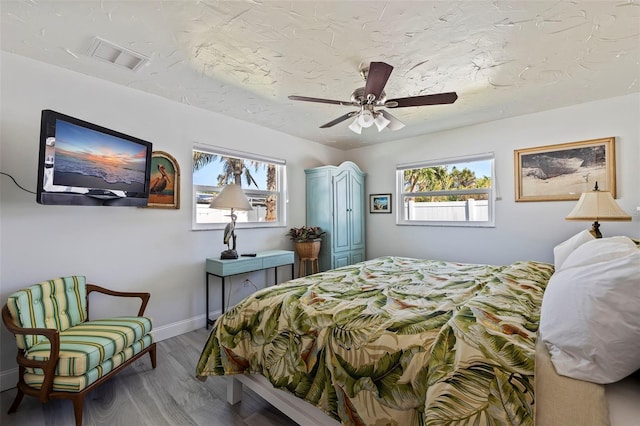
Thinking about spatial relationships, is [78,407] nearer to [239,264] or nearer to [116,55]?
[239,264]

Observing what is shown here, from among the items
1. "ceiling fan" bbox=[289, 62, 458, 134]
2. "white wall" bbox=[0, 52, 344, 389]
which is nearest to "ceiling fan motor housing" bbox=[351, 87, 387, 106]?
"ceiling fan" bbox=[289, 62, 458, 134]

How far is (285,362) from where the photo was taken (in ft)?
5.16

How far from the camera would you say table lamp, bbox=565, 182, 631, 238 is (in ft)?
8.36

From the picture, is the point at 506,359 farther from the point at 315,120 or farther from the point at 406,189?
the point at 406,189

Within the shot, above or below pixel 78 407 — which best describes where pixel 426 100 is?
above

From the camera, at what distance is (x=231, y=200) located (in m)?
3.03

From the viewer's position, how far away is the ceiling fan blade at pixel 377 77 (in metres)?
1.73

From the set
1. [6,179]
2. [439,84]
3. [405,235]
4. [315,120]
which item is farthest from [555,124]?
[6,179]

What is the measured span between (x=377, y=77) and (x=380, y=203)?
305cm

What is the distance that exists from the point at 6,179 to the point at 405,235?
4.42 metres

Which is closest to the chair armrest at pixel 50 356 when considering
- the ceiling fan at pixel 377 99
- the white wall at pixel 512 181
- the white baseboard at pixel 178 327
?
the white baseboard at pixel 178 327

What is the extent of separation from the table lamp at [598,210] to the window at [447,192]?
3.38ft

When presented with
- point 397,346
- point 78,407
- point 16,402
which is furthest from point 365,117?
point 16,402

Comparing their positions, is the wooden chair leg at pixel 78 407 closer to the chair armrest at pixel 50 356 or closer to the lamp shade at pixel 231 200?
the chair armrest at pixel 50 356
